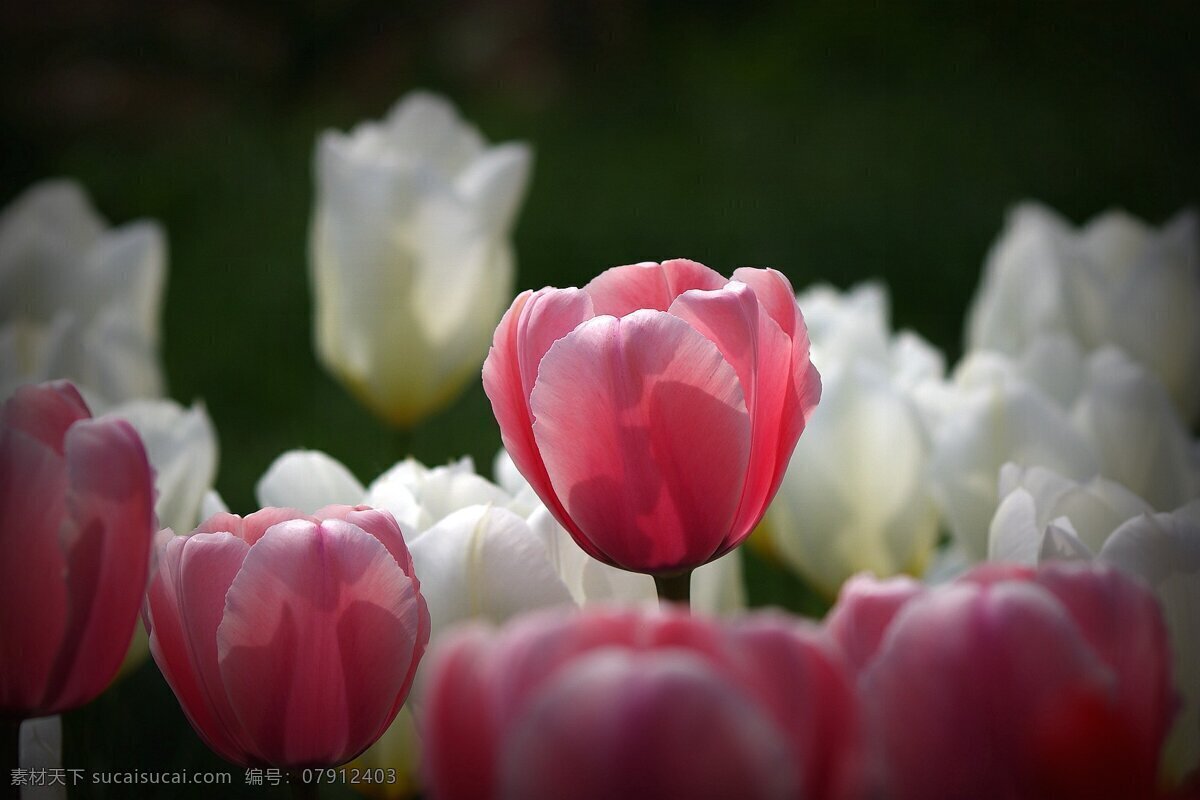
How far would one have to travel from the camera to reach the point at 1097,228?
83cm

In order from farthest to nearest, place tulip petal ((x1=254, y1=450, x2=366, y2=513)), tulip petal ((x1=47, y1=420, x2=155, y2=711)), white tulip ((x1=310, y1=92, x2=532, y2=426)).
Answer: white tulip ((x1=310, y1=92, x2=532, y2=426)) < tulip petal ((x1=254, y1=450, x2=366, y2=513)) < tulip petal ((x1=47, y1=420, x2=155, y2=711))

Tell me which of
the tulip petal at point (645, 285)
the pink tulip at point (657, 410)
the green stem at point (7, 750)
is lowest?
the green stem at point (7, 750)

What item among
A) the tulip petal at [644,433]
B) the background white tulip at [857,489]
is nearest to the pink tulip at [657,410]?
the tulip petal at [644,433]

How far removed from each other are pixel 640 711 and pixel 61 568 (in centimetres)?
18

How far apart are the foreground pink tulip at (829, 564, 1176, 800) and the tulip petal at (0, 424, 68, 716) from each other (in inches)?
7.6

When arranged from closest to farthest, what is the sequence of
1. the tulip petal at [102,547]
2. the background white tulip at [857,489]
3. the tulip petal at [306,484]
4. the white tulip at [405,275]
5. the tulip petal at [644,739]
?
the tulip petal at [644,739], the tulip petal at [102,547], the tulip petal at [306,484], the background white tulip at [857,489], the white tulip at [405,275]

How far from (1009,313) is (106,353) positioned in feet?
1.55

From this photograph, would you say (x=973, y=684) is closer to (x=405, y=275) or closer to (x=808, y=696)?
(x=808, y=696)

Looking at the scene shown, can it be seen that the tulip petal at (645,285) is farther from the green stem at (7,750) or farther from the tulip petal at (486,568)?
the green stem at (7,750)

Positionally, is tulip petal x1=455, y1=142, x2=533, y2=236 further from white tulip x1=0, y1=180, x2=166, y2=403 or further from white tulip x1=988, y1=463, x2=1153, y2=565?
white tulip x1=988, y1=463, x2=1153, y2=565

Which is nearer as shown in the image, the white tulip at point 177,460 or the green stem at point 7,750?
the green stem at point 7,750

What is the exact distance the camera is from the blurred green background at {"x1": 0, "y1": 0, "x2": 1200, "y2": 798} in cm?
170

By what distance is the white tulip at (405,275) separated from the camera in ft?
2.31

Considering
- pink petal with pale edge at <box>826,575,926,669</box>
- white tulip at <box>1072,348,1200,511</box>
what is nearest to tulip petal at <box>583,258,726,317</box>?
pink petal with pale edge at <box>826,575,926,669</box>
